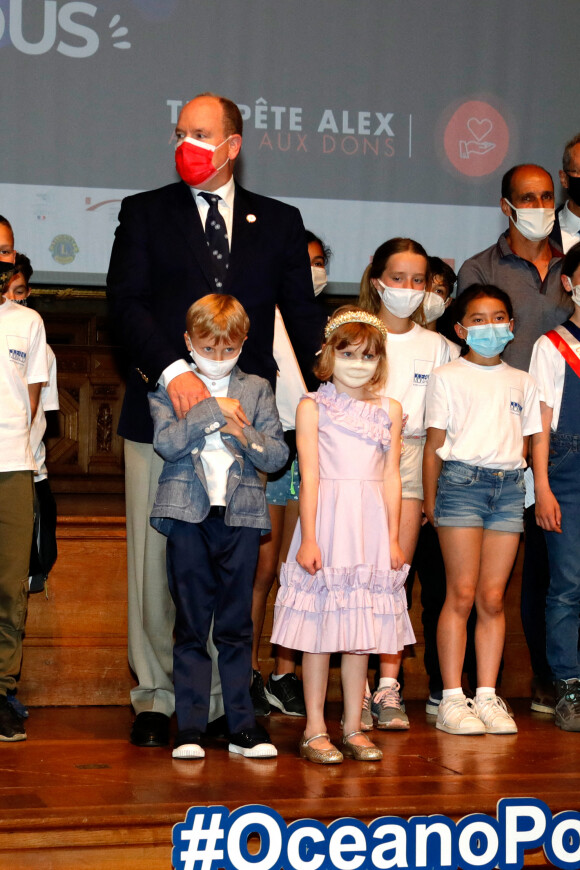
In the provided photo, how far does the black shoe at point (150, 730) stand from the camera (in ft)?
9.62

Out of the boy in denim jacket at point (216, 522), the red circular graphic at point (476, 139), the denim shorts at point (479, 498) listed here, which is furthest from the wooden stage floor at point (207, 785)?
the red circular graphic at point (476, 139)

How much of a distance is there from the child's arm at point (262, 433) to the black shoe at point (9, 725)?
97 cm

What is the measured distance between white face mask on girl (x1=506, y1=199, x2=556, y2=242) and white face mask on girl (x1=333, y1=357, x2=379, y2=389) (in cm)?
105

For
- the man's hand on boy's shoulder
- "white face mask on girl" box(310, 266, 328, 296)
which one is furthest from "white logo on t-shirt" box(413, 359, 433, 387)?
the man's hand on boy's shoulder

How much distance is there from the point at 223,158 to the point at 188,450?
0.83 meters

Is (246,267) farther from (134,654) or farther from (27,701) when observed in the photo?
(27,701)

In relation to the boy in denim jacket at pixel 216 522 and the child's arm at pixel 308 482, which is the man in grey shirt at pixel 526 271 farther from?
the boy in denim jacket at pixel 216 522

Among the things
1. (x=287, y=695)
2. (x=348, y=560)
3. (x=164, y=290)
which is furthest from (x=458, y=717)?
(x=164, y=290)

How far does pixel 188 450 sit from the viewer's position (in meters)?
2.81

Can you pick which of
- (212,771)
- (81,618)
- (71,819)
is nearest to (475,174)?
(81,618)

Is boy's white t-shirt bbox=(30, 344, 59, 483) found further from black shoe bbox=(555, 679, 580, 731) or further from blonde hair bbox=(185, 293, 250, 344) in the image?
black shoe bbox=(555, 679, 580, 731)

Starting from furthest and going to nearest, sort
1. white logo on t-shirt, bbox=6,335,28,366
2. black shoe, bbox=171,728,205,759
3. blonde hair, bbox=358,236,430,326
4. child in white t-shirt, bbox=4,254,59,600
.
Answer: blonde hair, bbox=358,236,430,326, child in white t-shirt, bbox=4,254,59,600, white logo on t-shirt, bbox=6,335,28,366, black shoe, bbox=171,728,205,759

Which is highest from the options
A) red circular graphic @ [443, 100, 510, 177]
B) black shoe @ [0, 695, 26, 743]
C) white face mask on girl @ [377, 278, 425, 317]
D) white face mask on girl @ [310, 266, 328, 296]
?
red circular graphic @ [443, 100, 510, 177]

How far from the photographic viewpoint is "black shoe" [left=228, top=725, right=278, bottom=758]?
2789 mm
